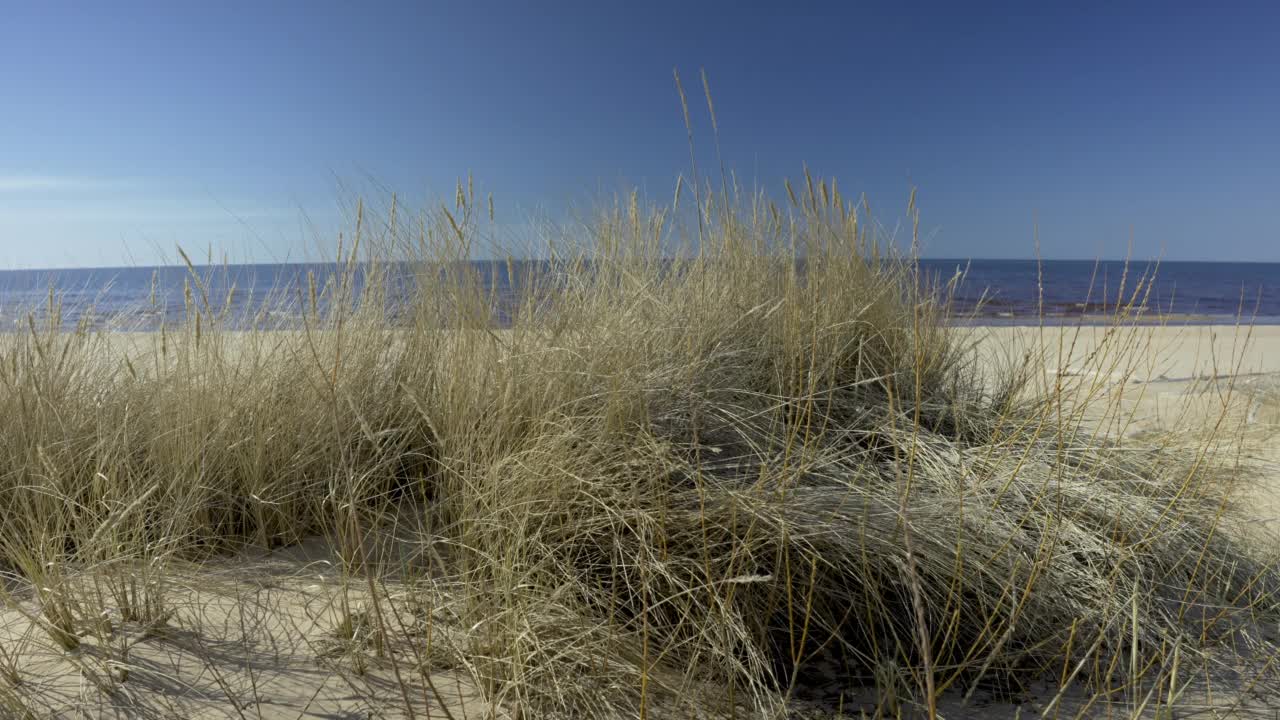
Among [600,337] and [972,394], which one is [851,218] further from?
[600,337]

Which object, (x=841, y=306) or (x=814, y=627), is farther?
(x=841, y=306)

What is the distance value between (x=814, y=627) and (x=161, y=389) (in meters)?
2.15

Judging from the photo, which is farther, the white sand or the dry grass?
the dry grass

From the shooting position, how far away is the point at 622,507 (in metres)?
1.70

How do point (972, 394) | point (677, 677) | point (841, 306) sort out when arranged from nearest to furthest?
1. point (677, 677)
2. point (841, 306)
3. point (972, 394)

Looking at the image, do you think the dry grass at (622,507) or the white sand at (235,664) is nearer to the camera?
the white sand at (235,664)

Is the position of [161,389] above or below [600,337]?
below

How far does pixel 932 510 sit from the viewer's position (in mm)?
1759

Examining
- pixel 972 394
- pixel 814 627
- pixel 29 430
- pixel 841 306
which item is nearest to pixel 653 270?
pixel 841 306

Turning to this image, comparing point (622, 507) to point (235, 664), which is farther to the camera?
point (622, 507)

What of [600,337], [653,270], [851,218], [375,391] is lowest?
[375,391]

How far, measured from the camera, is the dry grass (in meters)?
1.46

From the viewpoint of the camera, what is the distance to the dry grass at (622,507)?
4.79 ft

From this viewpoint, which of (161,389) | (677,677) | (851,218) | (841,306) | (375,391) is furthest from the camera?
(851,218)
